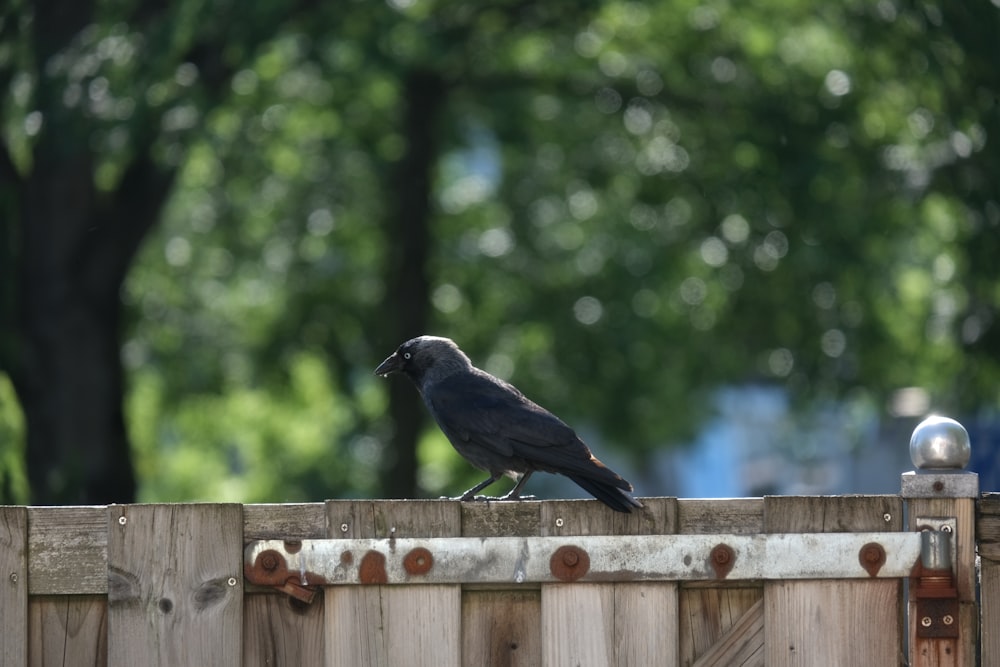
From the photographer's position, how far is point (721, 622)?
391cm

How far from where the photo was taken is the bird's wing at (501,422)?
5.06 m

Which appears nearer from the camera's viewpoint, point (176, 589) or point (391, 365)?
point (176, 589)

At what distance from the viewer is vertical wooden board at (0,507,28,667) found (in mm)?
3896

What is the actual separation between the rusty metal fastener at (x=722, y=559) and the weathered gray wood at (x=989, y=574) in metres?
0.63

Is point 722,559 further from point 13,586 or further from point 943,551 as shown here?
point 13,586

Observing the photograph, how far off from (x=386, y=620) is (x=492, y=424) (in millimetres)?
1870

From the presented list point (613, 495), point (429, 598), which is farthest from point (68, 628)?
point (613, 495)

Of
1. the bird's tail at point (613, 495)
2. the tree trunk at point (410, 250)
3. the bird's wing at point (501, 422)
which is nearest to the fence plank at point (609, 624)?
the bird's tail at point (613, 495)

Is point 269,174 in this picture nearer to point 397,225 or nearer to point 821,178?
point 397,225

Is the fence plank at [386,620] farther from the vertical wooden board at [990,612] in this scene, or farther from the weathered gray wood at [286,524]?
the vertical wooden board at [990,612]

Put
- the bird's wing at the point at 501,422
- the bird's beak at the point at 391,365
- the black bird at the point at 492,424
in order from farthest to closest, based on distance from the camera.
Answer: the bird's beak at the point at 391,365, the bird's wing at the point at 501,422, the black bird at the point at 492,424

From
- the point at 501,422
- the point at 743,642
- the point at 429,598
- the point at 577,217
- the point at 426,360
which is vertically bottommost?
the point at 743,642

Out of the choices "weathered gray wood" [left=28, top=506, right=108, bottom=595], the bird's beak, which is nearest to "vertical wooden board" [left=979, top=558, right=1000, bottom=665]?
"weathered gray wood" [left=28, top=506, right=108, bottom=595]

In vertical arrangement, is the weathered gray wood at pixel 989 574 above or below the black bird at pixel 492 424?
below
